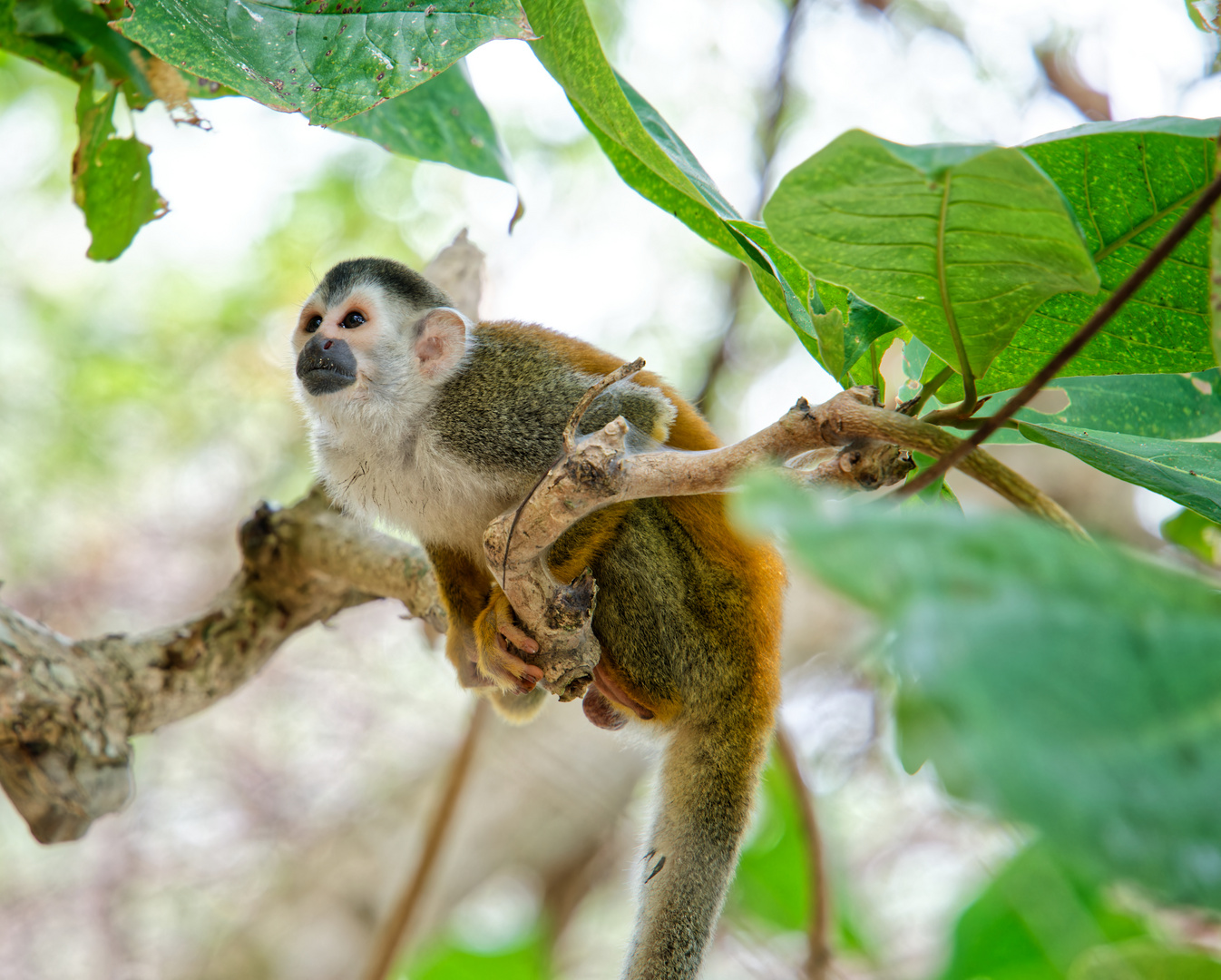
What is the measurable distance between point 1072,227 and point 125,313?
14.4 feet

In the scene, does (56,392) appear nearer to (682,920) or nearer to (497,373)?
(497,373)

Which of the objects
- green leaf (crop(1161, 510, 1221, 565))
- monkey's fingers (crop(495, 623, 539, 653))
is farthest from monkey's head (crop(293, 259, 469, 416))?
green leaf (crop(1161, 510, 1221, 565))

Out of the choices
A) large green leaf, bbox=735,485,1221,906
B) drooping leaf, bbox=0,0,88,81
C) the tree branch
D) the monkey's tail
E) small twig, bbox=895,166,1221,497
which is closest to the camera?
large green leaf, bbox=735,485,1221,906

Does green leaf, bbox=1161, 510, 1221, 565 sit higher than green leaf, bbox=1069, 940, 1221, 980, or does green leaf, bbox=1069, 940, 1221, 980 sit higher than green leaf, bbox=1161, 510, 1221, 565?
green leaf, bbox=1161, 510, 1221, 565

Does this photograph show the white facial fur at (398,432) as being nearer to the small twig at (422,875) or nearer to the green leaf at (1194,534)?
the small twig at (422,875)

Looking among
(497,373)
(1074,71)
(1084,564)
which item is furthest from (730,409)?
(1084,564)

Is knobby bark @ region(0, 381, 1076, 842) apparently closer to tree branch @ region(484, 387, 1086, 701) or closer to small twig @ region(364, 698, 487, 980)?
tree branch @ region(484, 387, 1086, 701)

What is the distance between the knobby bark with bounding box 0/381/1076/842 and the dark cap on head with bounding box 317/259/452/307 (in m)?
0.43

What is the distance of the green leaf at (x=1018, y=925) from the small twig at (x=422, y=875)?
1046 mm

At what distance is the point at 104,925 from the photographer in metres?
4.20

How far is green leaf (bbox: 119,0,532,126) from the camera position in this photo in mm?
950

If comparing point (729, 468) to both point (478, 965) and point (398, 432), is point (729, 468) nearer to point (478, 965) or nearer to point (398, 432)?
point (398, 432)

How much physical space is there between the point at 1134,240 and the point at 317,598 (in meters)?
1.42

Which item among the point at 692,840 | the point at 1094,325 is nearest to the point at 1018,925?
the point at 692,840
